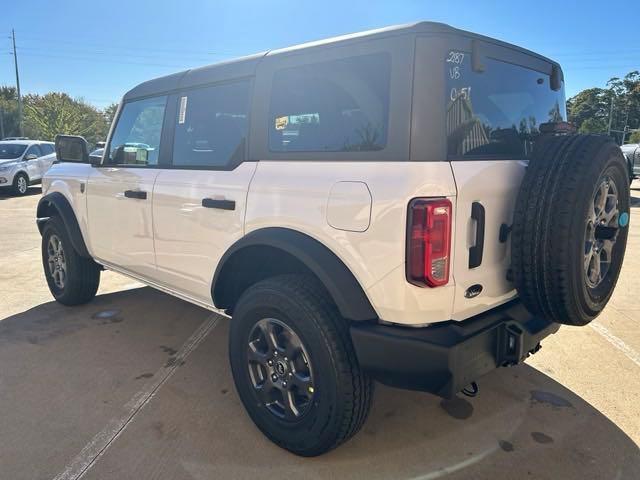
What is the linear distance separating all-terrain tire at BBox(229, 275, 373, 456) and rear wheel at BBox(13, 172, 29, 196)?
14.4 metres

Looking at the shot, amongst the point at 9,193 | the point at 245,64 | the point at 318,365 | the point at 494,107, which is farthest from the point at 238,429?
the point at 9,193

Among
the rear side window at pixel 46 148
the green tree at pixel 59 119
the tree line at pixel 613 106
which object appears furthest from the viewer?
the tree line at pixel 613 106

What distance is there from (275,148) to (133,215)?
4.76 feet

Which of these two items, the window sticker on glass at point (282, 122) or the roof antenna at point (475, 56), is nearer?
the roof antenna at point (475, 56)

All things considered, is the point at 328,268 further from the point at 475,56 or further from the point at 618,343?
the point at 618,343

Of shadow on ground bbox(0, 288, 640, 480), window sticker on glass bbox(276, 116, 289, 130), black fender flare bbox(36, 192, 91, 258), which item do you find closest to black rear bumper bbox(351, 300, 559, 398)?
shadow on ground bbox(0, 288, 640, 480)

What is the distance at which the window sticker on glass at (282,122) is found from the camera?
248 cm

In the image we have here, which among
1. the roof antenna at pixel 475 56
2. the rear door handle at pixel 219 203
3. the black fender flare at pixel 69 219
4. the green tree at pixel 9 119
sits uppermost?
the green tree at pixel 9 119

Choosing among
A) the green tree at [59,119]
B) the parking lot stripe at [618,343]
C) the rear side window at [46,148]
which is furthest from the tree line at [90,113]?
the parking lot stripe at [618,343]

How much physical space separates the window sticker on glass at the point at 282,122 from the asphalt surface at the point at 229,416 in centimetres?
162

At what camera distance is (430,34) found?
197 centimetres

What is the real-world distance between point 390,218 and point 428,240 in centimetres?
17

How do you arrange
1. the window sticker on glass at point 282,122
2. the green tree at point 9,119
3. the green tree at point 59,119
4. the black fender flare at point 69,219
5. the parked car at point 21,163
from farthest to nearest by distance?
the green tree at point 59,119
the green tree at point 9,119
the parked car at point 21,163
the black fender flare at point 69,219
the window sticker on glass at point 282,122

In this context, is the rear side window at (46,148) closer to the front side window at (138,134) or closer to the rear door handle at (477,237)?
the front side window at (138,134)
